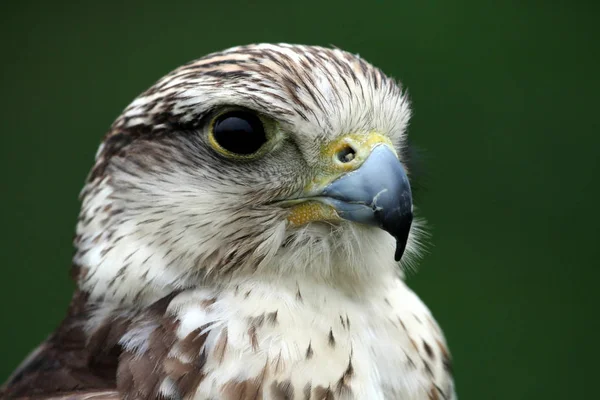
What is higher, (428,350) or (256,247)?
(256,247)

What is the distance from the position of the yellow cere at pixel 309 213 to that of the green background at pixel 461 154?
2.48m

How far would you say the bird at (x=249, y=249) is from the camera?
2.21 metres

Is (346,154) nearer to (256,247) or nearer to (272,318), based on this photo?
(256,247)

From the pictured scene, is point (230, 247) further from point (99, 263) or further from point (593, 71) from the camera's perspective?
point (593, 71)

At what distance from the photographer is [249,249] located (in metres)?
2.31

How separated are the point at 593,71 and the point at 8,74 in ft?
11.6

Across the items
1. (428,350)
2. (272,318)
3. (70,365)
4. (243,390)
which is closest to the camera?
(243,390)

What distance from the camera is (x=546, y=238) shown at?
509 centimetres

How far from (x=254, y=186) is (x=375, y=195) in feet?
1.09

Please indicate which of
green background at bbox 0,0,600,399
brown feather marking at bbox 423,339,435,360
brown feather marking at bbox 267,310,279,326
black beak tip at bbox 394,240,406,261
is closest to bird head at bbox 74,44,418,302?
black beak tip at bbox 394,240,406,261

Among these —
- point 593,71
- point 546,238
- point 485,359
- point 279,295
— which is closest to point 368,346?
point 279,295

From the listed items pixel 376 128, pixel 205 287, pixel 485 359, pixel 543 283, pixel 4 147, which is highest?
pixel 376 128

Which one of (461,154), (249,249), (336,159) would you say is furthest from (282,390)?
(461,154)

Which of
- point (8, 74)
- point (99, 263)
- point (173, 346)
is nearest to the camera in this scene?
point (173, 346)
